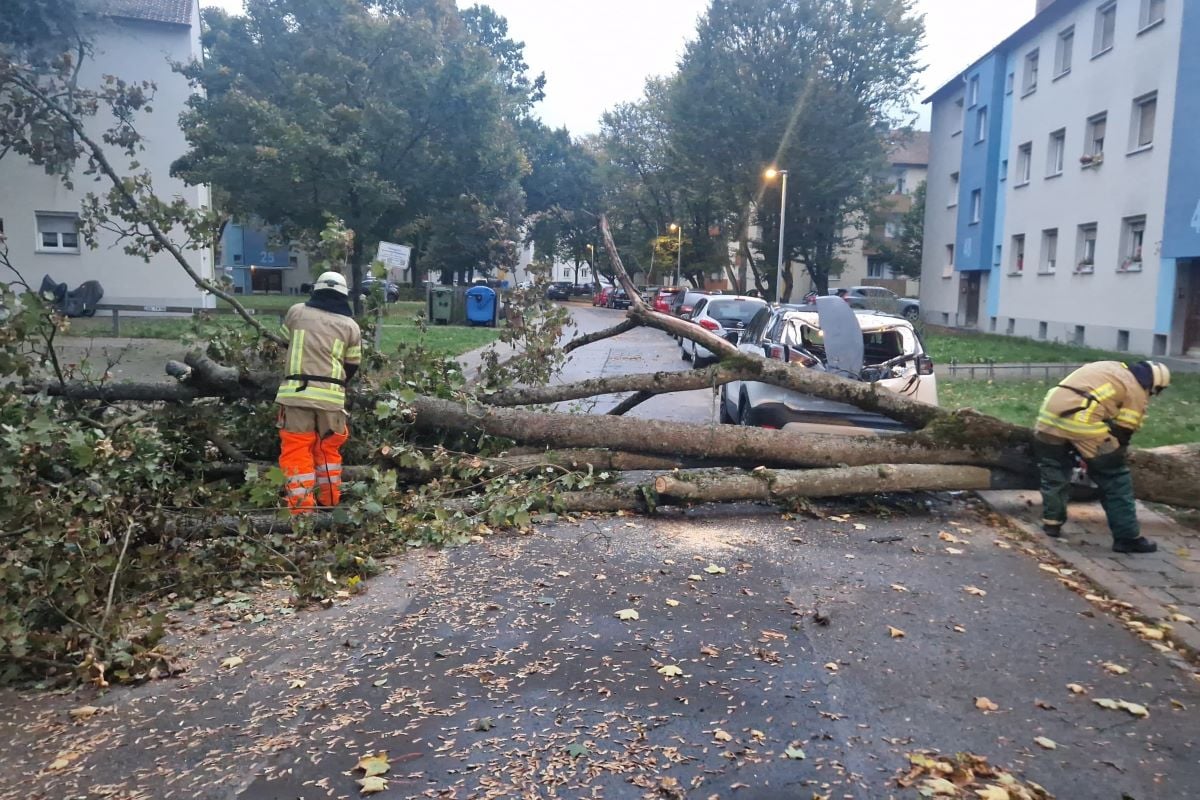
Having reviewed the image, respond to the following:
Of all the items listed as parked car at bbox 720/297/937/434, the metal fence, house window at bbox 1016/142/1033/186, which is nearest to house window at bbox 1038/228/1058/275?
house window at bbox 1016/142/1033/186

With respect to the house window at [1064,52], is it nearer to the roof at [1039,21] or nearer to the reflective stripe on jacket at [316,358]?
the roof at [1039,21]

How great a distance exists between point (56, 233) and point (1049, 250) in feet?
97.0

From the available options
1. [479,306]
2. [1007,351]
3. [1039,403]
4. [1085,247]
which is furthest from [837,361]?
[479,306]

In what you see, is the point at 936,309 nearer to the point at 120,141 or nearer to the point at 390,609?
the point at 120,141

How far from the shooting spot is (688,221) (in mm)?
56500

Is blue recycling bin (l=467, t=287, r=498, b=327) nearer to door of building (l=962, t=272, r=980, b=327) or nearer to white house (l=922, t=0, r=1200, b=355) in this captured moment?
white house (l=922, t=0, r=1200, b=355)

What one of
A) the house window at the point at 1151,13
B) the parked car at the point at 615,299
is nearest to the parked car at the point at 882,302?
the house window at the point at 1151,13

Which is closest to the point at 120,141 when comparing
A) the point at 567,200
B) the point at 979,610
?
the point at 979,610

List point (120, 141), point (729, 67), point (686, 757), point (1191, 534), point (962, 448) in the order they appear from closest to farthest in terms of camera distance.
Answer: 1. point (686, 757)
2. point (1191, 534)
3. point (962, 448)
4. point (120, 141)
5. point (729, 67)

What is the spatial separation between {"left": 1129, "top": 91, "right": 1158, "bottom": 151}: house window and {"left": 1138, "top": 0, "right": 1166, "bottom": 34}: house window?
1532 millimetres

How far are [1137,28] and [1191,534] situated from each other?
19604mm

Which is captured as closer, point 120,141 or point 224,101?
point 120,141

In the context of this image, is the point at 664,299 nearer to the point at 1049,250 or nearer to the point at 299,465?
the point at 1049,250

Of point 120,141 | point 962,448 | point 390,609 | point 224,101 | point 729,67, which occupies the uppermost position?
point 729,67
